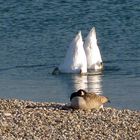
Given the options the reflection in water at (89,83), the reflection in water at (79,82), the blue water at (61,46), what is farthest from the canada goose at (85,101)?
the reflection in water at (79,82)

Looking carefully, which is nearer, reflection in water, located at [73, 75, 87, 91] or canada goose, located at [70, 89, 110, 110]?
canada goose, located at [70, 89, 110, 110]

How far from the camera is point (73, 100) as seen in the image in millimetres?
15406

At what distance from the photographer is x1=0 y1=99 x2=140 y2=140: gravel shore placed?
42.9 feet

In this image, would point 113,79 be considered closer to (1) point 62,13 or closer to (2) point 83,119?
(2) point 83,119

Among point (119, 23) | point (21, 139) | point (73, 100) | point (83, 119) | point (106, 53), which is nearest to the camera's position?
point (21, 139)

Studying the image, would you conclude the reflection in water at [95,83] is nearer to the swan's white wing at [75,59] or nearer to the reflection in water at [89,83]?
the reflection in water at [89,83]

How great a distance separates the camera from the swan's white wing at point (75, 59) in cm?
2261

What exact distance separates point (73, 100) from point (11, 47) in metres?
11.7

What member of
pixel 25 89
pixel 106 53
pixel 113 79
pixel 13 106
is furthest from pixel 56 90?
pixel 106 53

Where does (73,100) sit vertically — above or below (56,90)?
below

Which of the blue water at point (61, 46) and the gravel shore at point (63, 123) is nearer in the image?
the gravel shore at point (63, 123)

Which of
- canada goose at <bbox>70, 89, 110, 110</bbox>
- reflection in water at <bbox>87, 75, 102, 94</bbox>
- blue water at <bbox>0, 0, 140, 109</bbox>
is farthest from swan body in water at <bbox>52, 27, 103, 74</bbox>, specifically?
canada goose at <bbox>70, 89, 110, 110</bbox>

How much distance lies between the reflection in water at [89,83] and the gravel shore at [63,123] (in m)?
4.07

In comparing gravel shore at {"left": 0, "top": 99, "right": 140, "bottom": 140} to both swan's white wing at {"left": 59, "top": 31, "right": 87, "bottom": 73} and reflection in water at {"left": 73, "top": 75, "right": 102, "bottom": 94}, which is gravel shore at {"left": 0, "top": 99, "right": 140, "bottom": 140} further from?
swan's white wing at {"left": 59, "top": 31, "right": 87, "bottom": 73}
